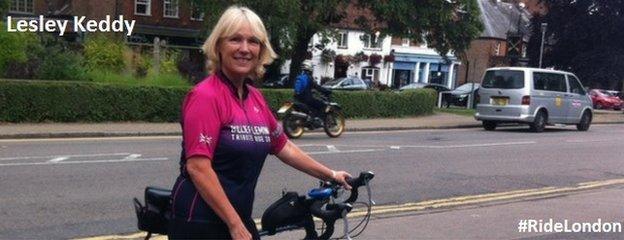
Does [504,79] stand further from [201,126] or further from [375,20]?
[201,126]

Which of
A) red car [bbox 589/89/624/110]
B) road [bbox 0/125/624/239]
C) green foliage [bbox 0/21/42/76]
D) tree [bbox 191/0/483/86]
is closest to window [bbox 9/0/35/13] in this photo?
tree [bbox 191/0/483/86]

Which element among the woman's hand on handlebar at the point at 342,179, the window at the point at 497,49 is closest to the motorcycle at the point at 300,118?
the woman's hand on handlebar at the point at 342,179

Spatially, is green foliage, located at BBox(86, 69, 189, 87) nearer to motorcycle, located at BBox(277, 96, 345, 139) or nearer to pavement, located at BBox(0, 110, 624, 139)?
pavement, located at BBox(0, 110, 624, 139)

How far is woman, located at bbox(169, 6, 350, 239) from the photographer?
123 inches

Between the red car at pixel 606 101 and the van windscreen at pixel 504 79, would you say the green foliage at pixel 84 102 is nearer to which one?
the van windscreen at pixel 504 79

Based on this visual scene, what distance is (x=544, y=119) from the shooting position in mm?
22688

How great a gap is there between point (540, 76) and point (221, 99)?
20.6 meters

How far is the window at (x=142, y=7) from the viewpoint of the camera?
1772 inches

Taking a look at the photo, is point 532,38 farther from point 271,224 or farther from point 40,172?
point 271,224

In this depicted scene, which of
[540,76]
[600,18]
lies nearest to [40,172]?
[540,76]

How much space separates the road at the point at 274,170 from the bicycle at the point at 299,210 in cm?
365

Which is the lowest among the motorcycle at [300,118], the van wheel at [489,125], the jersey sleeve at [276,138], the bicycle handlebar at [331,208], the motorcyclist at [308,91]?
the van wheel at [489,125]

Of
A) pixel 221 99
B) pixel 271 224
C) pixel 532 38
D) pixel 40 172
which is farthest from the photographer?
pixel 532 38

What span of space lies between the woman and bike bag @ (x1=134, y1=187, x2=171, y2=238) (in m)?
0.16
